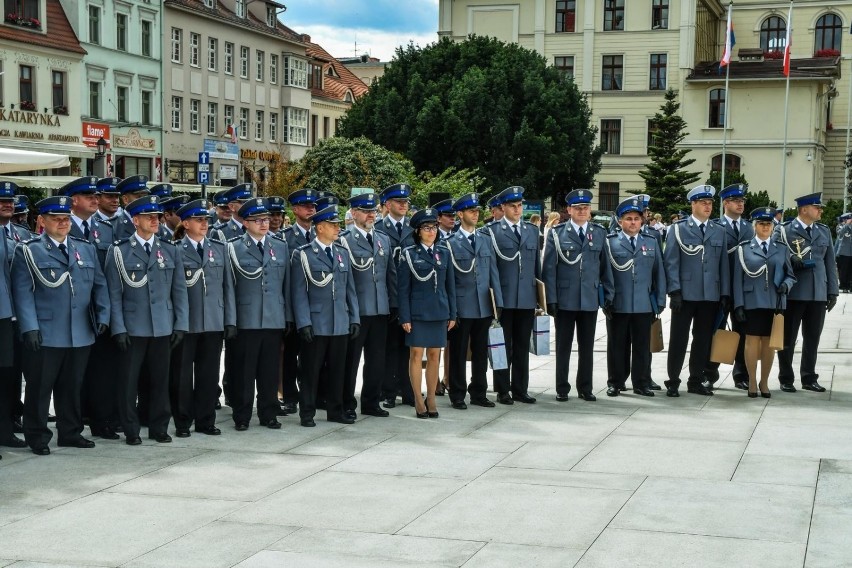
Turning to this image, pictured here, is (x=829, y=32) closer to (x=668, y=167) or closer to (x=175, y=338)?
(x=668, y=167)

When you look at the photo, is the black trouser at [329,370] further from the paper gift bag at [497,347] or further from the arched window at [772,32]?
the arched window at [772,32]

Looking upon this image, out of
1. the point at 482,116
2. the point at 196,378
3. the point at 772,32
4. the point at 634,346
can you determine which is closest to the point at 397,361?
the point at 196,378

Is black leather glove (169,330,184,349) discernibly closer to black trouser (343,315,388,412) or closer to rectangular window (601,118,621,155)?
black trouser (343,315,388,412)

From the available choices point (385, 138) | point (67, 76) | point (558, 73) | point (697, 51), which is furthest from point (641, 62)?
point (67, 76)

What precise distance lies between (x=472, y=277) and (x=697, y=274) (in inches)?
103

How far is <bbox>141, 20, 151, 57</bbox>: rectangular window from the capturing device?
176ft

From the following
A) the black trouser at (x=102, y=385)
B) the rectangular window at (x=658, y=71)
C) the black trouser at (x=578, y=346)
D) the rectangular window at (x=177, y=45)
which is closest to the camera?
the black trouser at (x=102, y=385)

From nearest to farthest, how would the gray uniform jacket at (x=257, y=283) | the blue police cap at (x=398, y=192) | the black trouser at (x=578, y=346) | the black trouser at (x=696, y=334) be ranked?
the gray uniform jacket at (x=257, y=283) < the blue police cap at (x=398, y=192) < the black trouser at (x=578, y=346) < the black trouser at (x=696, y=334)

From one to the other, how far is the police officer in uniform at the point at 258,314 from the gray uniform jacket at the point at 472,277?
6.26 feet

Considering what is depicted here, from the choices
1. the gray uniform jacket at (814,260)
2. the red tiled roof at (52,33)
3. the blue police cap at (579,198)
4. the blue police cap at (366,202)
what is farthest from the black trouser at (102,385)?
the red tiled roof at (52,33)

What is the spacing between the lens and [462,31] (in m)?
72.6

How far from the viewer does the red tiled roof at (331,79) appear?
72.6 metres

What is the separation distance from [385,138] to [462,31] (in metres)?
21.8

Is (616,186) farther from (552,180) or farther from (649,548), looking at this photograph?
(649,548)
